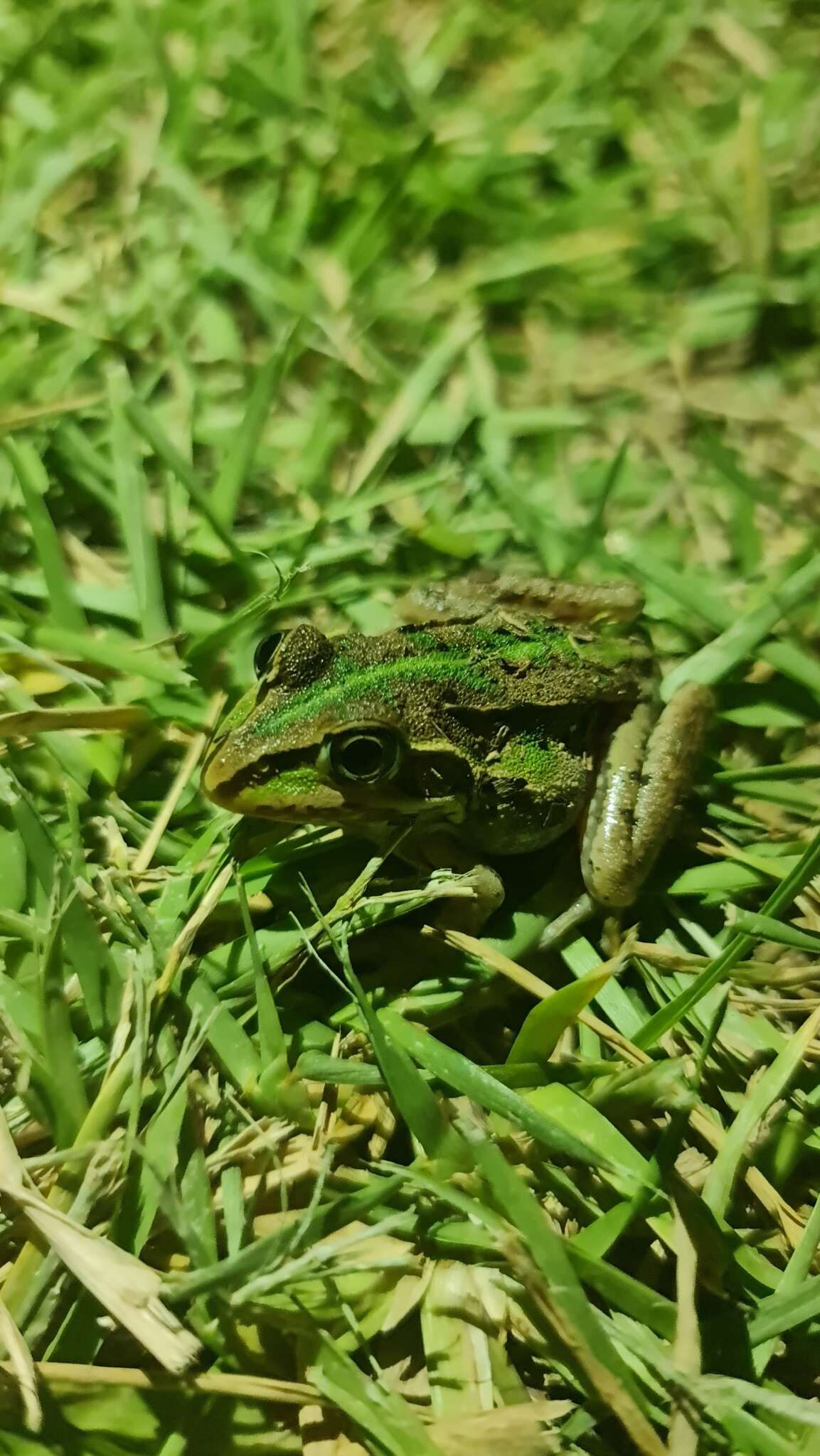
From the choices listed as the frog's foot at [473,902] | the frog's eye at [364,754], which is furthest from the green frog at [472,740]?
the frog's foot at [473,902]

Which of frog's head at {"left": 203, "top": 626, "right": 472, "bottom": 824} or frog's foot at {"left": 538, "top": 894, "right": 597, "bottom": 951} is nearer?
frog's head at {"left": 203, "top": 626, "right": 472, "bottom": 824}

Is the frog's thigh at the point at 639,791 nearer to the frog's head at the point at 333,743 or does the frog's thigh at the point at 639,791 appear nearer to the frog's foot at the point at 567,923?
the frog's foot at the point at 567,923

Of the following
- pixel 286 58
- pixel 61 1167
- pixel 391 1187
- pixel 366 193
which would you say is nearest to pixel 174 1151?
pixel 61 1167

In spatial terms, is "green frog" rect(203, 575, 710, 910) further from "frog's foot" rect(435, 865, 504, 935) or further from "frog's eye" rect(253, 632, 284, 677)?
"frog's foot" rect(435, 865, 504, 935)

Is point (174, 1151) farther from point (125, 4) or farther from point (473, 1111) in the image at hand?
point (125, 4)

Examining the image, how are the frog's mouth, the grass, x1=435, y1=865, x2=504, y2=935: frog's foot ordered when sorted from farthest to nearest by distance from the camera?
x1=435, y1=865, x2=504, y2=935: frog's foot < the frog's mouth < the grass

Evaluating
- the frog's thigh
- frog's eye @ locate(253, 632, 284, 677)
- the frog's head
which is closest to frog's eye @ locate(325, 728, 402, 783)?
the frog's head
